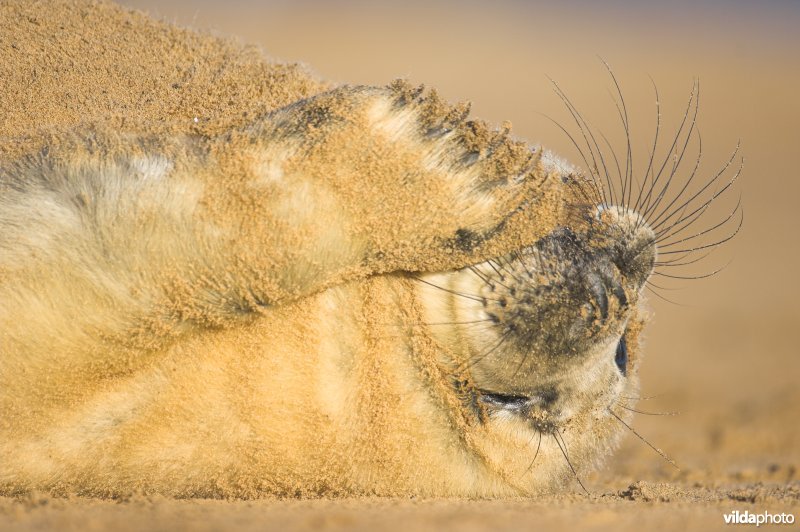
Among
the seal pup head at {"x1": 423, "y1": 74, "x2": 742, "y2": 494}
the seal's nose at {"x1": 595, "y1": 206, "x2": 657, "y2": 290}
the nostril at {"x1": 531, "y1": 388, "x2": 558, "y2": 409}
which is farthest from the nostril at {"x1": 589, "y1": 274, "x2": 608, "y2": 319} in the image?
the nostril at {"x1": 531, "y1": 388, "x2": 558, "y2": 409}

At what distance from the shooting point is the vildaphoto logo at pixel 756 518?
2910 millimetres

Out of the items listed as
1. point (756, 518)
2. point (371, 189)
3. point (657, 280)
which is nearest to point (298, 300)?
point (371, 189)

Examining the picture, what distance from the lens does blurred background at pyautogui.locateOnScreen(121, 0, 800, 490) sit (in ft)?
24.6

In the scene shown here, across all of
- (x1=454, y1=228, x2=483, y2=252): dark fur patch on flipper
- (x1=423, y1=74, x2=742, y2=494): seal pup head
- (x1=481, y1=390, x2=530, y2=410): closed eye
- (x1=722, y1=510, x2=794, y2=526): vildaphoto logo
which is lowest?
(x1=722, y1=510, x2=794, y2=526): vildaphoto logo

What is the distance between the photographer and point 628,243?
323cm

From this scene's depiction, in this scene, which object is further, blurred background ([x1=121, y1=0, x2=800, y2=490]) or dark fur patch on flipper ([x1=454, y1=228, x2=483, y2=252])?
blurred background ([x1=121, y1=0, x2=800, y2=490])

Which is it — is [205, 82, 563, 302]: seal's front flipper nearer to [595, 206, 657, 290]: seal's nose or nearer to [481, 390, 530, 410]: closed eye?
[595, 206, 657, 290]: seal's nose

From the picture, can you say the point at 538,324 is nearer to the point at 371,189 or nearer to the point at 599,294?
the point at 599,294

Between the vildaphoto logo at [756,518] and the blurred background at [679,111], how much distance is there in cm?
111

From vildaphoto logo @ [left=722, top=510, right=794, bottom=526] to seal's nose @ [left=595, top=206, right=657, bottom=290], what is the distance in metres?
0.83

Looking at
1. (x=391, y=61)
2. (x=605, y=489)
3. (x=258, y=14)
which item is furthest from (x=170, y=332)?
(x=258, y=14)

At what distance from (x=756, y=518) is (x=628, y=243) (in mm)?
1000

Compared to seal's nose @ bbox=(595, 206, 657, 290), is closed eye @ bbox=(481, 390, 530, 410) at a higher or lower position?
lower

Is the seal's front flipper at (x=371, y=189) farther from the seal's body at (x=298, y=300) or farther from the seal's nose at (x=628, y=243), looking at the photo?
the seal's nose at (x=628, y=243)
